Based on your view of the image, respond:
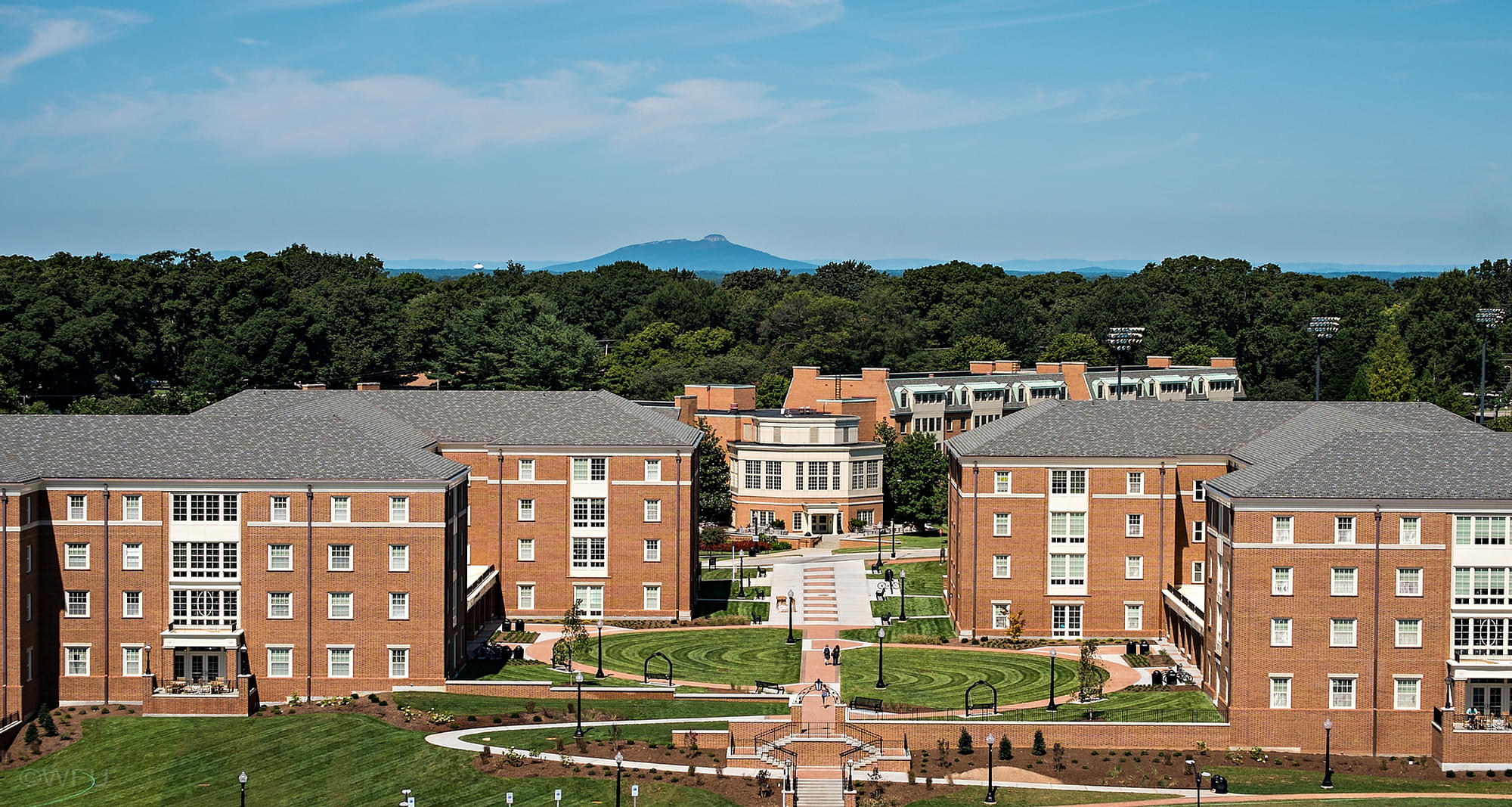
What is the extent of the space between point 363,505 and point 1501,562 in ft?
153

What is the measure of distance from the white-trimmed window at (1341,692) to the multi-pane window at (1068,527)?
62.8 feet

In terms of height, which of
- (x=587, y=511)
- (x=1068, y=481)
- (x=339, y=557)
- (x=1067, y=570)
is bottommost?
(x=1067, y=570)

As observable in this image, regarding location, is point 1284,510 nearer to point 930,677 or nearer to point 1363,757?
point 1363,757

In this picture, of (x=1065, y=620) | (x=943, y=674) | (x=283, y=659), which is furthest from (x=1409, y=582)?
(x=283, y=659)

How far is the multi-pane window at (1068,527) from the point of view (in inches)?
3423

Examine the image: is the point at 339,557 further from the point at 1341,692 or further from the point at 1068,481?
the point at 1341,692

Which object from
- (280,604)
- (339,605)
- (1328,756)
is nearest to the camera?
(1328,756)

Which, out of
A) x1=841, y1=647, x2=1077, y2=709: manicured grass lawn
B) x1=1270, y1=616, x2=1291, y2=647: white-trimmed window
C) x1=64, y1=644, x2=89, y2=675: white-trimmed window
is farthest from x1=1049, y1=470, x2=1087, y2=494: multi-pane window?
x1=64, y1=644, x2=89, y2=675: white-trimmed window

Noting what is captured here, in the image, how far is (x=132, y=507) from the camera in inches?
2904

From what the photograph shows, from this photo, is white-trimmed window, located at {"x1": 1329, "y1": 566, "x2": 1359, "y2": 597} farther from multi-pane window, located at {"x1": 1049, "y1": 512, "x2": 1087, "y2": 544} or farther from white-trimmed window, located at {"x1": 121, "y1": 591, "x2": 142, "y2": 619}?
white-trimmed window, located at {"x1": 121, "y1": 591, "x2": 142, "y2": 619}

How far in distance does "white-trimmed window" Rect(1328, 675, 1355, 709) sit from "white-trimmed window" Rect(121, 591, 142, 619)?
→ 49.5 meters

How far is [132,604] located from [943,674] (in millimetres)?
35713

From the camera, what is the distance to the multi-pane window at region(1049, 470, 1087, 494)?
8681cm

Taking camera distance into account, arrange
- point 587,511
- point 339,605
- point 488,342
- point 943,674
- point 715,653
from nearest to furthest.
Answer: point 339,605
point 943,674
point 715,653
point 587,511
point 488,342
